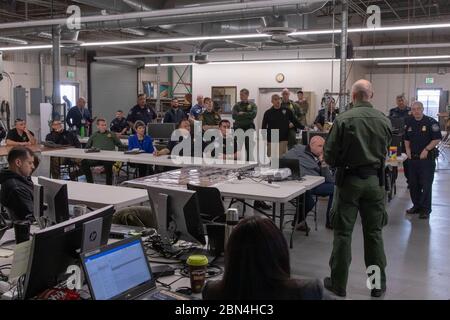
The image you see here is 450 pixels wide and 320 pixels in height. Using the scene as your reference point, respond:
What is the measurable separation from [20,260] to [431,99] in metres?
18.3

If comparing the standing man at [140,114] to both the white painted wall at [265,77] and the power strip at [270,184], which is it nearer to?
the white painted wall at [265,77]

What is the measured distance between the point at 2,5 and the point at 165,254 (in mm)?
11104

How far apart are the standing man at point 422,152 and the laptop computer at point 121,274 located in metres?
5.24

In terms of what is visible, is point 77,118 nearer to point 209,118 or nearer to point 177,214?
point 209,118

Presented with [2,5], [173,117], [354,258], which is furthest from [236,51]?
[354,258]

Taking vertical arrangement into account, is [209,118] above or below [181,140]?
above

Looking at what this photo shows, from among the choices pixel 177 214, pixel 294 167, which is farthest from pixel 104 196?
pixel 294 167

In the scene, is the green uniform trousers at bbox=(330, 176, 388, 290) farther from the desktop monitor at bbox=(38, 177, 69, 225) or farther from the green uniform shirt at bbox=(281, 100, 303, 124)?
the green uniform shirt at bbox=(281, 100, 303, 124)

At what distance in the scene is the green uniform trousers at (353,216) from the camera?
149 inches

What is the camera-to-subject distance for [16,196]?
3682 mm

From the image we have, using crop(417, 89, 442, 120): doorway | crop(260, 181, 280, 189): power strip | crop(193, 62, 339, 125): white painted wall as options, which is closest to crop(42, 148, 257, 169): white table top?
crop(260, 181, 280, 189): power strip

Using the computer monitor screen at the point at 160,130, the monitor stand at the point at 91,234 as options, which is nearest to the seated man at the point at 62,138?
the computer monitor screen at the point at 160,130

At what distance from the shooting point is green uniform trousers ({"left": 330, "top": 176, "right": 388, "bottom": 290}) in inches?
149
